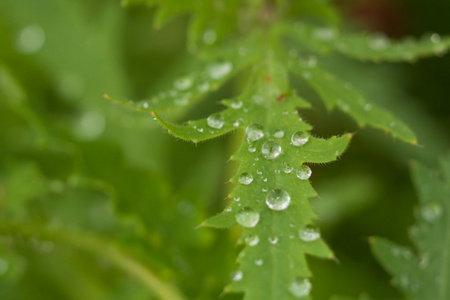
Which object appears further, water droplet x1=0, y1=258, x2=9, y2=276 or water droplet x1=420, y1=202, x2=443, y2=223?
water droplet x1=0, y1=258, x2=9, y2=276

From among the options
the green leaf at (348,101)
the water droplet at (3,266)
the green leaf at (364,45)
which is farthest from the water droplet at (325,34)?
the water droplet at (3,266)

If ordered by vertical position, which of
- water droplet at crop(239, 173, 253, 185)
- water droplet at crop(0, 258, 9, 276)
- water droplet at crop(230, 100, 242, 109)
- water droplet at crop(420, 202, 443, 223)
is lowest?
water droplet at crop(239, 173, 253, 185)

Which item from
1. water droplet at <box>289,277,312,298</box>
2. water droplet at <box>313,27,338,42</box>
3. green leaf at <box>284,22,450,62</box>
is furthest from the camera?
water droplet at <box>313,27,338,42</box>

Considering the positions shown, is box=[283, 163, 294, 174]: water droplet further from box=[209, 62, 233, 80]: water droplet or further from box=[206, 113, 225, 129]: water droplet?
box=[209, 62, 233, 80]: water droplet

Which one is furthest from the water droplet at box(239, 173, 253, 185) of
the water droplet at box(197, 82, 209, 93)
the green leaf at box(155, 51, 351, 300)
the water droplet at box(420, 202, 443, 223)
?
the water droplet at box(420, 202, 443, 223)

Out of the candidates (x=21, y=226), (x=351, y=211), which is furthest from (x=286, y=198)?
(x=351, y=211)

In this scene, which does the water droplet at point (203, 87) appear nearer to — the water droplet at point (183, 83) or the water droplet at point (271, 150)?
the water droplet at point (183, 83)

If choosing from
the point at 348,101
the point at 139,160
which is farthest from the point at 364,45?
the point at 139,160

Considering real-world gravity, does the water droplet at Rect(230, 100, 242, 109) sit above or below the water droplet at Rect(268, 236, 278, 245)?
above

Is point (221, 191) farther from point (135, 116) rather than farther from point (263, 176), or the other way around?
point (263, 176)
